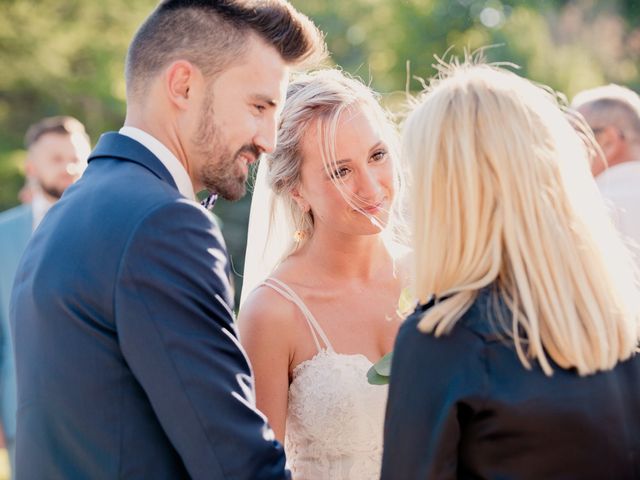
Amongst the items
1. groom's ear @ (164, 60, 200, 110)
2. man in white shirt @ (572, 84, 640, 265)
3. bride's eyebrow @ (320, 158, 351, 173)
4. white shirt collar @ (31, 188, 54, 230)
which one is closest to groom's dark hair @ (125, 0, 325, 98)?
groom's ear @ (164, 60, 200, 110)

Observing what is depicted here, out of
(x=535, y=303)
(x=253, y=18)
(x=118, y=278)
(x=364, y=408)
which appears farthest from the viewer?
(x=364, y=408)

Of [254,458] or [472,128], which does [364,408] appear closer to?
[254,458]

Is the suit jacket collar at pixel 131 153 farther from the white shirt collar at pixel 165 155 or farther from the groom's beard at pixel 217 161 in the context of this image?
the groom's beard at pixel 217 161

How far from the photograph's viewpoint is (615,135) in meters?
5.75

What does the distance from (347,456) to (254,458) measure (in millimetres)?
1201

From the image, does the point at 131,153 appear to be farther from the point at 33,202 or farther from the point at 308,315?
the point at 33,202

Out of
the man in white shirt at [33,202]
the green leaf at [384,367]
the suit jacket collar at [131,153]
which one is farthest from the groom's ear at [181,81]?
the man in white shirt at [33,202]

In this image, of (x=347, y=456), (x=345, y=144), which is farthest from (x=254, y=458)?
(x=345, y=144)

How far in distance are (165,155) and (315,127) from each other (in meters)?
1.14

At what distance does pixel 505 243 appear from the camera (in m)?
2.17

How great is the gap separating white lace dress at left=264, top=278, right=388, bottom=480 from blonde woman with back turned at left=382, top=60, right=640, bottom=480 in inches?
53.2

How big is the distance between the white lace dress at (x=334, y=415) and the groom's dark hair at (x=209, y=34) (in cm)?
112

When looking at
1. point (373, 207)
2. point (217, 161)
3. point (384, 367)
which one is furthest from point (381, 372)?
point (217, 161)

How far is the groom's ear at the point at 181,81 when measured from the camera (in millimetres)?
2697
